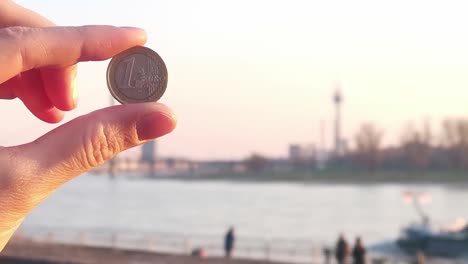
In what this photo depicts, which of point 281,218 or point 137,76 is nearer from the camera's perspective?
point 137,76

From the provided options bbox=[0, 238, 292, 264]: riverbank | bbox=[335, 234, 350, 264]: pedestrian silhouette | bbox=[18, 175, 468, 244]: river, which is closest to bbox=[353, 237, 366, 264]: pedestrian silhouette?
bbox=[335, 234, 350, 264]: pedestrian silhouette

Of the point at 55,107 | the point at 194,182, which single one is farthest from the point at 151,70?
the point at 194,182

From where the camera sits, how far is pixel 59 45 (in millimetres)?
1963

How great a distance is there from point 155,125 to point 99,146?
187 millimetres

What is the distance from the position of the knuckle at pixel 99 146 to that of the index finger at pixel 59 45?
199 mm

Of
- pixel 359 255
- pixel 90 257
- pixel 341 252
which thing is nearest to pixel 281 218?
pixel 341 252

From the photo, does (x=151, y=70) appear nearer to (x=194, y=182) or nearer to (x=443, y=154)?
(x=443, y=154)

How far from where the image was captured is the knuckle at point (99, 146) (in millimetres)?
2119

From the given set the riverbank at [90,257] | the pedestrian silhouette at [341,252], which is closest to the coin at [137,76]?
the riverbank at [90,257]

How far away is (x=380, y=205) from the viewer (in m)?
79.8

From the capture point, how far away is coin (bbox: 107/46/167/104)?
80.3 inches

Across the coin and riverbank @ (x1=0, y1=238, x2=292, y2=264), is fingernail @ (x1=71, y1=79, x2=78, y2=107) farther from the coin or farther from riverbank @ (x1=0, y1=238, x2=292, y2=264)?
riverbank @ (x1=0, y1=238, x2=292, y2=264)

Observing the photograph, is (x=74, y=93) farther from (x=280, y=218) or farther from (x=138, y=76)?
(x=280, y=218)

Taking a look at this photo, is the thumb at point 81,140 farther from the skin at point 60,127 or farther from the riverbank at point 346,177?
the riverbank at point 346,177
